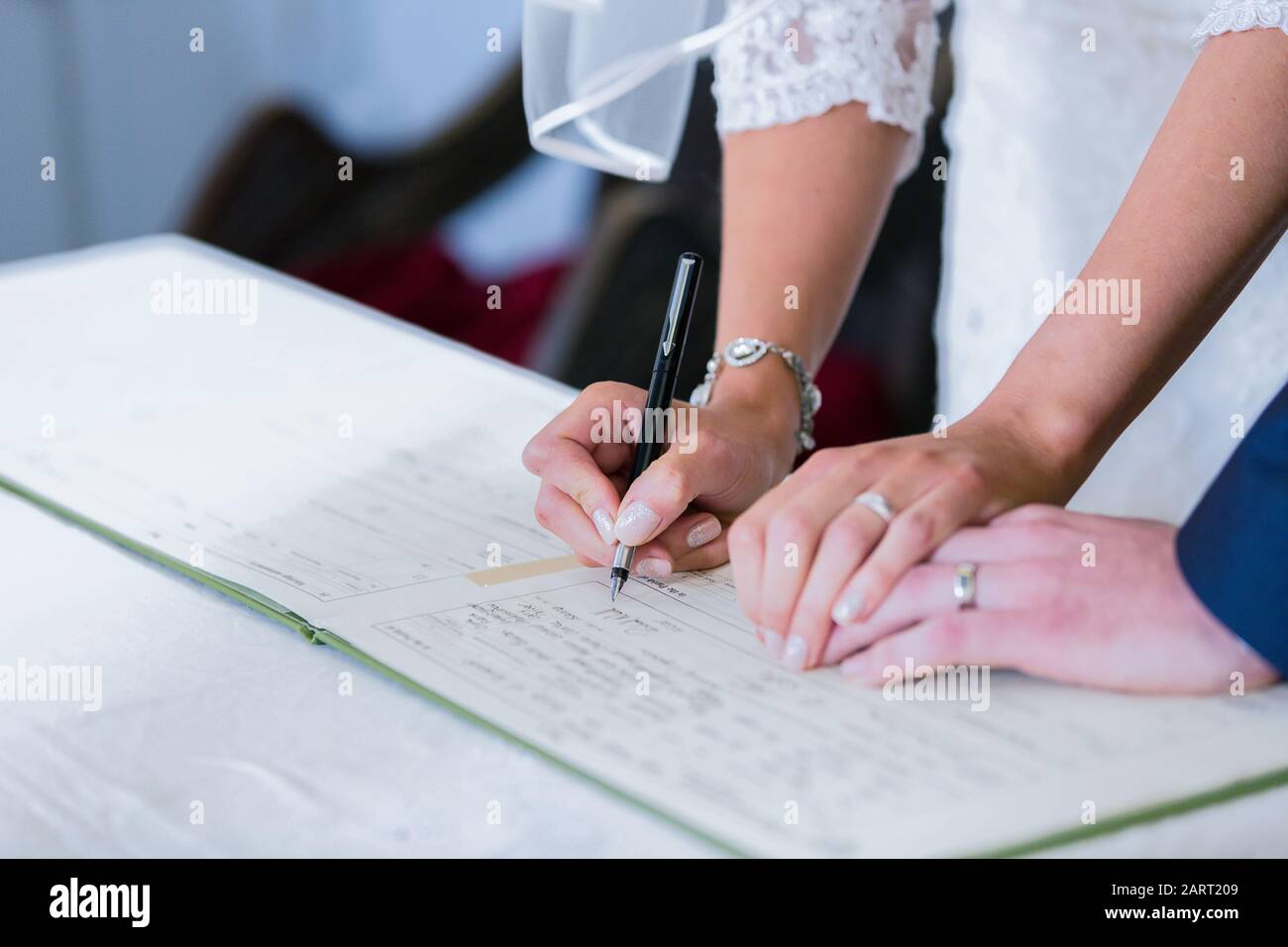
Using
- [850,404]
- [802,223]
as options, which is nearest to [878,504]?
[802,223]

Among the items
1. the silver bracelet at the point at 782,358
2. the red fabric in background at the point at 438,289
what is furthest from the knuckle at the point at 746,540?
the red fabric in background at the point at 438,289

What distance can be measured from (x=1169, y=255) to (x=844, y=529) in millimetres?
303

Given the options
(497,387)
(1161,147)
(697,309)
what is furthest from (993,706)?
(697,309)

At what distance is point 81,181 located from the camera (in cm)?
368

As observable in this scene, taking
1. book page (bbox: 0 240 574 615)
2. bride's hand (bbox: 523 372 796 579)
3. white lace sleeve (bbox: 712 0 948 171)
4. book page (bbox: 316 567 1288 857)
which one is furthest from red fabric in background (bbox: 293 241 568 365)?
book page (bbox: 316 567 1288 857)

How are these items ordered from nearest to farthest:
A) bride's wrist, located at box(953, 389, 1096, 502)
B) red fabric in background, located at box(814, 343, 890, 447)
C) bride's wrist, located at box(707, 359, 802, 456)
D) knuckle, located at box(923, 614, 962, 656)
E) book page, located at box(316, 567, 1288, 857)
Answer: book page, located at box(316, 567, 1288, 857) < knuckle, located at box(923, 614, 962, 656) < bride's wrist, located at box(953, 389, 1096, 502) < bride's wrist, located at box(707, 359, 802, 456) < red fabric in background, located at box(814, 343, 890, 447)

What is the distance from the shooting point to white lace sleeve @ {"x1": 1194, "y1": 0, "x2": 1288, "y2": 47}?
841 millimetres

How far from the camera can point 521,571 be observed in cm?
81

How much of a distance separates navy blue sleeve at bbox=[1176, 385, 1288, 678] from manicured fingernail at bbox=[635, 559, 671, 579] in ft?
0.96

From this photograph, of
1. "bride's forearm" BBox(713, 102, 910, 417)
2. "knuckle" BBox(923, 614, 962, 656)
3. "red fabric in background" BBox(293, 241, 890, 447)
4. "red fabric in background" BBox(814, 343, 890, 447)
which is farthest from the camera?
"red fabric in background" BBox(293, 241, 890, 447)

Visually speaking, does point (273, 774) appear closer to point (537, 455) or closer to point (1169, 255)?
point (537, 455)

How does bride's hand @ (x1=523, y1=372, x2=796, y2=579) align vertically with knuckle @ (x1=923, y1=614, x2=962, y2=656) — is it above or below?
above

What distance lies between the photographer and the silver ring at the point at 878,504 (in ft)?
2.29

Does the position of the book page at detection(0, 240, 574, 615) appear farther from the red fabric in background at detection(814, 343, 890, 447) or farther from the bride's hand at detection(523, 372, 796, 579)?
the red fabric in background at detection(814, 343, 890, 447)
